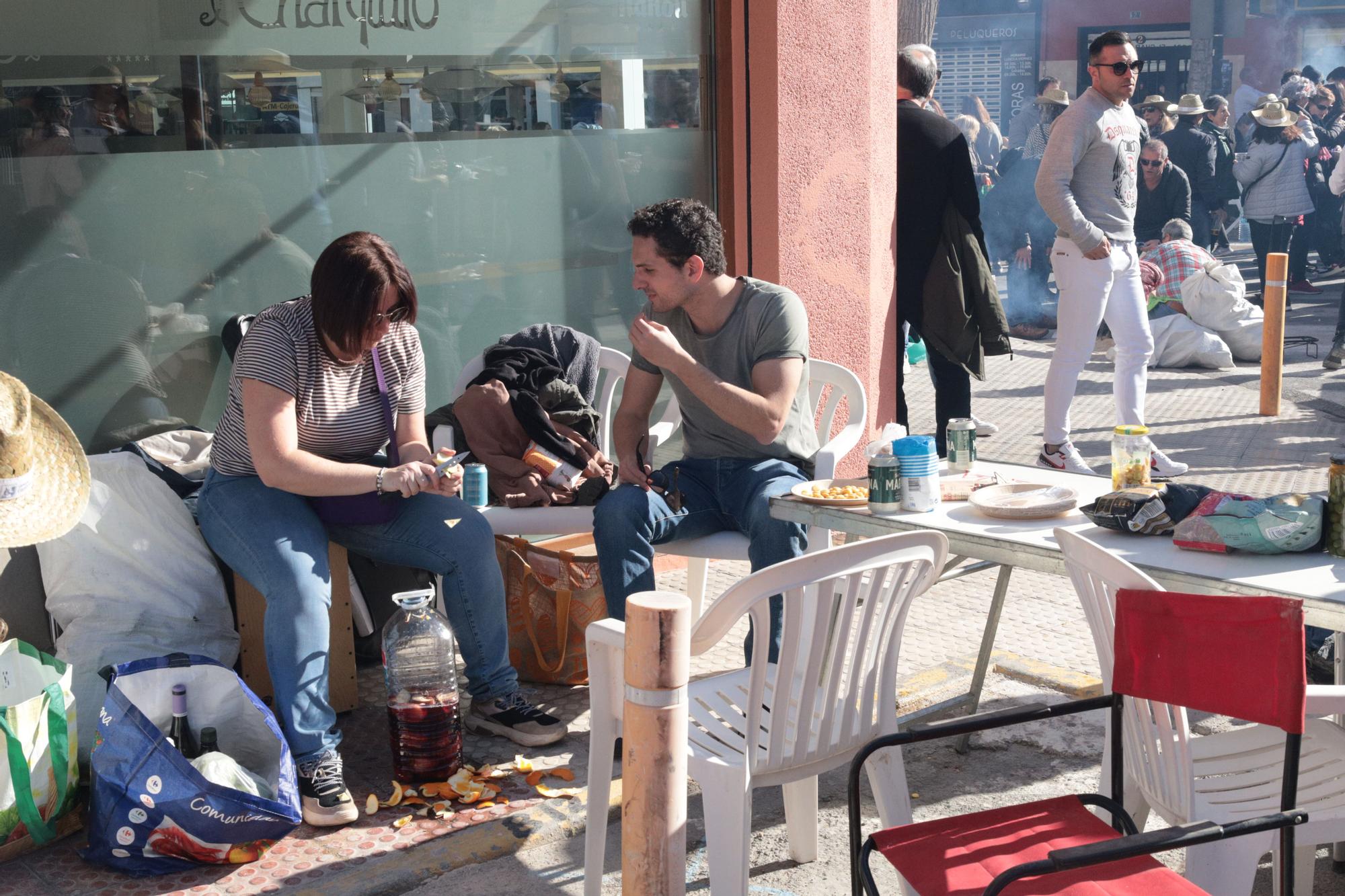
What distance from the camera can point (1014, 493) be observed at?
347 cm

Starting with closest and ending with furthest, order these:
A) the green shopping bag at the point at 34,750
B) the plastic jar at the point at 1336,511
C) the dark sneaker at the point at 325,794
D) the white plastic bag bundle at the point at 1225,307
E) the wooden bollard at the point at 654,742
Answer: the wooden bollard at the point at 654,742 → the plastic jar at the point at 1336,511 → the green shopping bag at the point at 34,750 → the dark sneaker at the point at 325,794 → the white plastic bag bundle at the point at 1225,307

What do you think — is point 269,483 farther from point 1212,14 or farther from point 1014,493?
point 1212,14

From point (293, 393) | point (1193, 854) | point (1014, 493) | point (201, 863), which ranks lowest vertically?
point (201, 863)

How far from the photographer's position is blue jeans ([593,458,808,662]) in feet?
12.7

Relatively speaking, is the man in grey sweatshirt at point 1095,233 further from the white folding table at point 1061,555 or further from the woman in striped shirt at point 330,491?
the woman in striped shirt at point 330,491

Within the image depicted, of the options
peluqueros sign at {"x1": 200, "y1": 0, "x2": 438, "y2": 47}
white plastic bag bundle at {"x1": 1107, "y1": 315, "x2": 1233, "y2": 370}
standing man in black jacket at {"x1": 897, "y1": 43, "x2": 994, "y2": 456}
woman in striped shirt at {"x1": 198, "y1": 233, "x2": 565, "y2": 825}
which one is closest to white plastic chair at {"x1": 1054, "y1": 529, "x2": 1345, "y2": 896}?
woman in striped shirt at {"x1": 198, "y1": 233, "x2": 565, "y2": 825}

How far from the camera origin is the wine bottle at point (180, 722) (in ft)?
11.3

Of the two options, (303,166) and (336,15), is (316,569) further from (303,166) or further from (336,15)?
(336,15)

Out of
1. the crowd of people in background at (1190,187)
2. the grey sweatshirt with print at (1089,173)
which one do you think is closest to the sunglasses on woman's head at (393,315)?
the grey sweatshirt with print at (1089,173)

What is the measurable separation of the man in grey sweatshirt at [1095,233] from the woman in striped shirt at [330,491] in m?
3.56

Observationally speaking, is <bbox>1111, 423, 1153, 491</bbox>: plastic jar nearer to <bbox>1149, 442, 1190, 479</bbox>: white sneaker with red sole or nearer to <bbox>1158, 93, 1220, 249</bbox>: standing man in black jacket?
<bbox>1149, 442, 1190, 479</bbox>: white sneaker with red sole

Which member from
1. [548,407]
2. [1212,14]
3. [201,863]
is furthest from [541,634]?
[1212,14]

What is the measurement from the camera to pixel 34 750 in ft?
10.7

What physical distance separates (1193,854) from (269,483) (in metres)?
2.45
